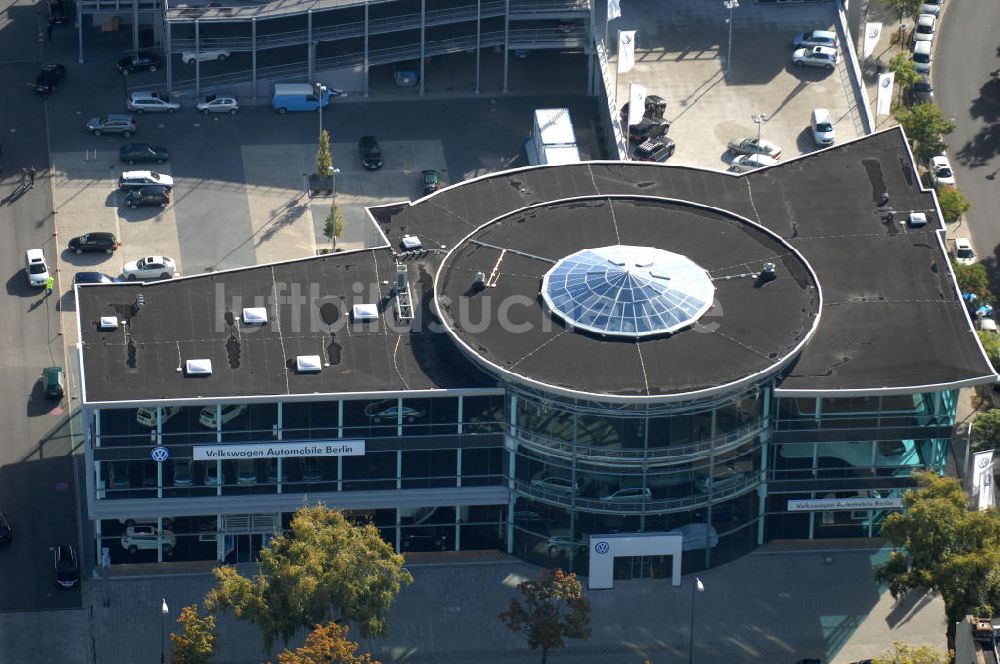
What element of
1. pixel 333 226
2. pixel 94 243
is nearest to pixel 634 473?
pixel 333 226

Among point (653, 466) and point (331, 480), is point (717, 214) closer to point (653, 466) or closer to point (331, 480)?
point (653, 466)

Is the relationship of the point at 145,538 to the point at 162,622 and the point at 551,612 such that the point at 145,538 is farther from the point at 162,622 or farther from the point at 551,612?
the point at 551,612

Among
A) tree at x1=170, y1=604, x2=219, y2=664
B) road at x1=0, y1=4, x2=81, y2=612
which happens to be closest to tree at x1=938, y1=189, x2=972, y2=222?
road at x1=0, y1=4, x2=81, y2=612

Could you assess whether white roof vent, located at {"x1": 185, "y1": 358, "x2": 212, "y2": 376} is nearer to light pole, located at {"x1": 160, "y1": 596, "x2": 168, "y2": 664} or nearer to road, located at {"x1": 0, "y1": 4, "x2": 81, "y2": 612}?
light pole, located at {"x1": 160, "y1": 596, "x2": 168, "y2": 664}

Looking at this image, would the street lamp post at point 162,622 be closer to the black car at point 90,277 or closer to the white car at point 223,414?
the white car at point 223,414

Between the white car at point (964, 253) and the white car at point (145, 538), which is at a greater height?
the white car at point (964, 253)

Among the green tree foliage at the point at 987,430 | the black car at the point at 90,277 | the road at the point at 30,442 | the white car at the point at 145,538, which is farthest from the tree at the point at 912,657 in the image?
the black car at the point at 90,277
